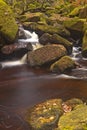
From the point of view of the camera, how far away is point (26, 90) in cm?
1074

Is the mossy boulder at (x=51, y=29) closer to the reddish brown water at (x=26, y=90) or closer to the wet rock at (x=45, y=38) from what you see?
the wet rock at (x=45, y=38)

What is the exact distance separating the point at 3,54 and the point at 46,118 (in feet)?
23.7

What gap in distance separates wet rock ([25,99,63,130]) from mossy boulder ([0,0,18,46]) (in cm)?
656

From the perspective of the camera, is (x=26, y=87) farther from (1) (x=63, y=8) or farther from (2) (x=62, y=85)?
(1) (x=63, y=8)

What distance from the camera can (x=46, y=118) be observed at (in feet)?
24.9

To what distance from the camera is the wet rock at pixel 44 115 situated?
725 cm

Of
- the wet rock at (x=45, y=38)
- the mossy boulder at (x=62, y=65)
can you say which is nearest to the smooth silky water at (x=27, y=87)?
the mossy boulder at (x=62, y=65)

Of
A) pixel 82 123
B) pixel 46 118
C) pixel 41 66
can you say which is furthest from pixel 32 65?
pixel 82 123

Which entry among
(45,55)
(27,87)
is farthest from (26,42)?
(27,87)

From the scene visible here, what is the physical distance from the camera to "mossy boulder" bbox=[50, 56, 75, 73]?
12.7 meters

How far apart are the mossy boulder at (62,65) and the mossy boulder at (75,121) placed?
564 centimetres

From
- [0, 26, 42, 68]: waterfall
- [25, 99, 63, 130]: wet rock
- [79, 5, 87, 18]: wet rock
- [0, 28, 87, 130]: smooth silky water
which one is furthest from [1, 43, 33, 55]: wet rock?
[79, 5, 87, 18]: wet rock

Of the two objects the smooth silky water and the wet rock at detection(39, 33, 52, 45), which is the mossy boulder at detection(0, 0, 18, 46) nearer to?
the smooth silky water

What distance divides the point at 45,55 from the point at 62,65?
4.07 feet
